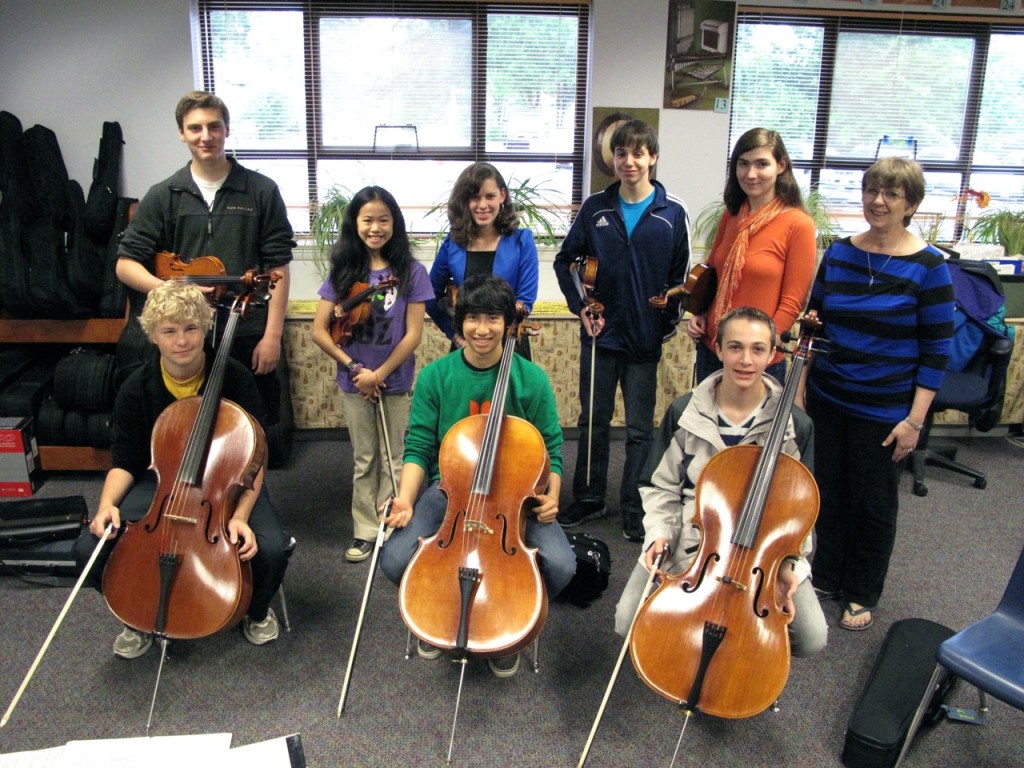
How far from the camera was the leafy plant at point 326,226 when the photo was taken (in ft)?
12.1

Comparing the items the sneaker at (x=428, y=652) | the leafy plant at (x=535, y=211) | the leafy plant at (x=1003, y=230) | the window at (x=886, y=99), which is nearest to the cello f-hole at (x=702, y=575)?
the sneaker at (x=428, y=652)

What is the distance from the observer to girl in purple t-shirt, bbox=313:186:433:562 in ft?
7.94

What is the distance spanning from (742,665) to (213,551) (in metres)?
1.20

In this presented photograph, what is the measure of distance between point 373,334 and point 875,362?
1.54 meters

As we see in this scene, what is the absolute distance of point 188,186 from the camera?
94.1 inches

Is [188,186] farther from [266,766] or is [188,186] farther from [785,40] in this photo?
[785,40]

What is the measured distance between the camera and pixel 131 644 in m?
2.07

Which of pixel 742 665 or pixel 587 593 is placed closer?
pixel 742 665

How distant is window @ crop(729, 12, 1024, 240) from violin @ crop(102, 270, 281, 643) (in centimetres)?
321

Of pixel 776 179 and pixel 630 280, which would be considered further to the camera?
pixel 630 280

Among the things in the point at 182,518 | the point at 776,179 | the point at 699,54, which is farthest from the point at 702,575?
the point at 699,54

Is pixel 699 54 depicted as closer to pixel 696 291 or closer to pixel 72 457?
pixel 696 291

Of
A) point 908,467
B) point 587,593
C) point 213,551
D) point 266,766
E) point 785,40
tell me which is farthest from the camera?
point 785,40

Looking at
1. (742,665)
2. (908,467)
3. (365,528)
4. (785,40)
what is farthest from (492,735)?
(785,40)
